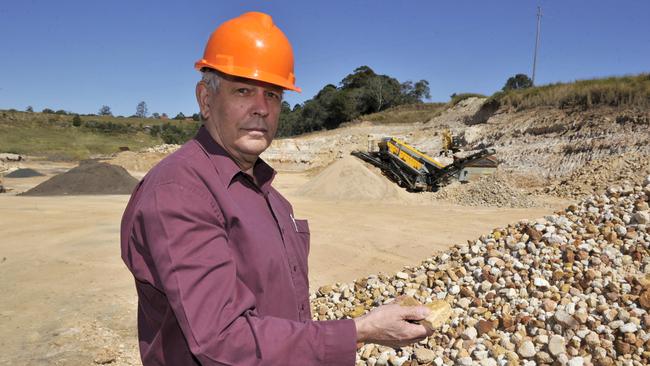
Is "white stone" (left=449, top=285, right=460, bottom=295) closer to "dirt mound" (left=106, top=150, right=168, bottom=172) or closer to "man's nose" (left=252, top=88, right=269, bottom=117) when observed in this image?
"man's nose" (left=252, top=88, right=269, bottom=117)

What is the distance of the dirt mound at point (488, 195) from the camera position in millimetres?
11977

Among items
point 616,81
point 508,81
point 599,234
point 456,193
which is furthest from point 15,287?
point 508,81

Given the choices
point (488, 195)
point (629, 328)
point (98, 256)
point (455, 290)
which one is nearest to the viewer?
point (629, 328)

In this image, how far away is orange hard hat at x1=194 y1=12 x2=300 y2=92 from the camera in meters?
1.29

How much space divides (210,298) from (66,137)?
48437 millimetres

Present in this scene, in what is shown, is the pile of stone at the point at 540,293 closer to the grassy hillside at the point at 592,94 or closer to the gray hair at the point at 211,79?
the gray hair at the point at 211,79

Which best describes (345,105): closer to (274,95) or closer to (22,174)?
(22,174)

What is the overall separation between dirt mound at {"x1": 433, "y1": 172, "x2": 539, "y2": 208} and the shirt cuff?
38.9 feet

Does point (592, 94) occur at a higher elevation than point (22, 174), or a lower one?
higher

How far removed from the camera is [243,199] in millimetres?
1236

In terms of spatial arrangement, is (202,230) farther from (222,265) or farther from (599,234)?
(599,234)

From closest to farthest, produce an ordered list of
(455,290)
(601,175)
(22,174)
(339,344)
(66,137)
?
(339,344), (455,290), (601,175), (22,174), (66,137)

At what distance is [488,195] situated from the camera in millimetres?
12344

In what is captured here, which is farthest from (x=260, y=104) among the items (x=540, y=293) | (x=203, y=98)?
(x=540, y=293)
